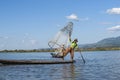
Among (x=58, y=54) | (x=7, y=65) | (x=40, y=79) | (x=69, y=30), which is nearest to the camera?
(x=40, y=79)

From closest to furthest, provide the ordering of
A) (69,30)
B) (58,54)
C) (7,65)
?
(7,65) < (69,30) < (58,54)

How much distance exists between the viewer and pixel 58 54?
55.5 metres

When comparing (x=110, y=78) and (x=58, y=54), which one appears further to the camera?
(x=58, y=54)

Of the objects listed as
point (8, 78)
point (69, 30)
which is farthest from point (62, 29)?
point (8, 78)

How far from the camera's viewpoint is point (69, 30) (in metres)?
47.8

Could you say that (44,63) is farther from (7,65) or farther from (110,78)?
(110,78)

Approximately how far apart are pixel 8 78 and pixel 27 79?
6.26 ft

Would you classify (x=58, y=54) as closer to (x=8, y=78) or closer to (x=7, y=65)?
Result: (x=7, y=65)

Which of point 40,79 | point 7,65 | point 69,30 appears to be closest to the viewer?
point 40,79

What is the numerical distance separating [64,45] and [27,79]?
25571mm

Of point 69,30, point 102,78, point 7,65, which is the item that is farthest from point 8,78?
point 69,30

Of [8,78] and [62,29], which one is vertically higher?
[62,29]

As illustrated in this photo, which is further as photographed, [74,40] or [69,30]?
[69,30]

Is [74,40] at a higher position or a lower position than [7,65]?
higher
